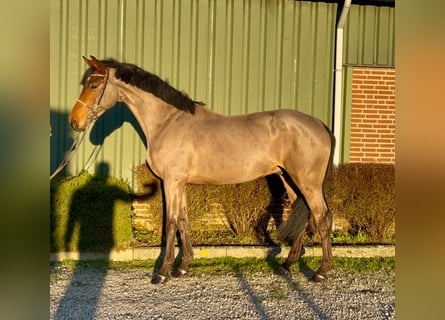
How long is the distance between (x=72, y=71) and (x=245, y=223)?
3.37 metres

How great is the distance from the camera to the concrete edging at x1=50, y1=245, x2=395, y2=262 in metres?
6.90

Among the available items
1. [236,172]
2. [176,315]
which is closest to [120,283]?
[176,315]

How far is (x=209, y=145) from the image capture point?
615 cm

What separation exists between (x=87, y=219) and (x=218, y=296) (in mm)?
2442

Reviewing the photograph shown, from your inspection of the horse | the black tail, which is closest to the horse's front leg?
the horse

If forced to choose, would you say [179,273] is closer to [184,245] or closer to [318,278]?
[184,245]

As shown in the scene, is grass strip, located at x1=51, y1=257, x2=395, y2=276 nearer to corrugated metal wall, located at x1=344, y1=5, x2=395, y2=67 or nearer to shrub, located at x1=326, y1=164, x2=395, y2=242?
shrub, located at x1=326, y1=164, x2=395, y2=242

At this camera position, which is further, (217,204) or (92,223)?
(217,204)

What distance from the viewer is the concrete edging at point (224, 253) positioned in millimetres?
6898

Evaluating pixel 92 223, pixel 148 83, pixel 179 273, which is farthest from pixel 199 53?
pixel 179 273

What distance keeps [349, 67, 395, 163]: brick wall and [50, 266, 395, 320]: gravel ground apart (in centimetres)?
295

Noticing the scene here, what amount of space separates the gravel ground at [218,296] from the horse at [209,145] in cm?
32
